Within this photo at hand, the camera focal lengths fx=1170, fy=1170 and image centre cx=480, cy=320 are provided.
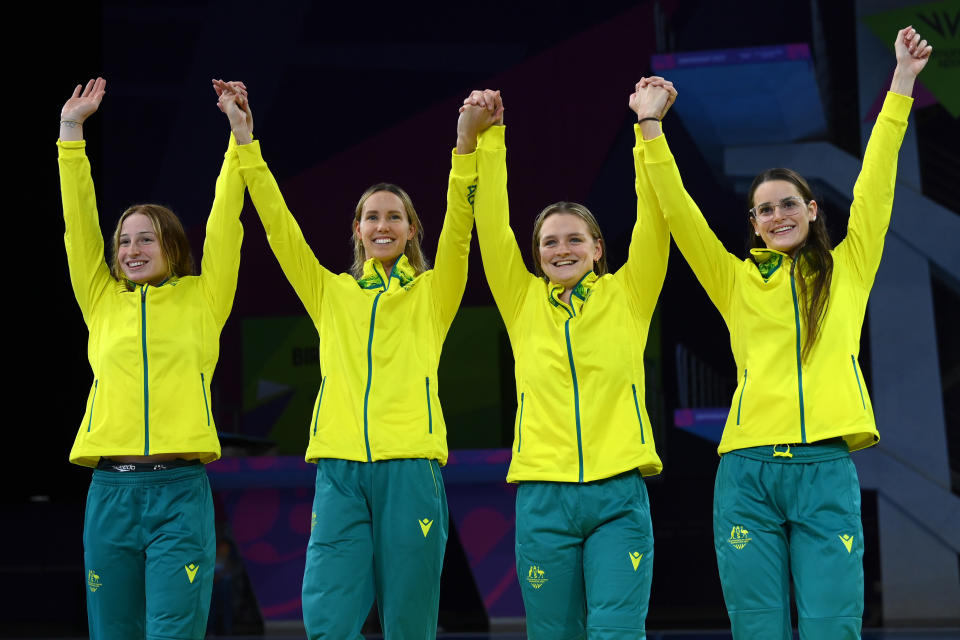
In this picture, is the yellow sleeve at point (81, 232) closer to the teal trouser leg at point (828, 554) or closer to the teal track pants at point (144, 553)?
the teal track pants at point (144, 553)

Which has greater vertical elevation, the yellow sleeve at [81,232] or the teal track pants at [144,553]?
the yellow sleeve at [81,232]

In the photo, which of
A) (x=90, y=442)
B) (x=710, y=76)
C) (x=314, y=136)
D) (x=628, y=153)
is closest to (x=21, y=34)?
(x=314, y=136)

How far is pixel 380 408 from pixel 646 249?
0.83m

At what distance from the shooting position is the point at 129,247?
3.35 metres

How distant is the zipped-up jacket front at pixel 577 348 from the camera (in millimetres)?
2930

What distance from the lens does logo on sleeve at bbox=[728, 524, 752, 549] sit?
9.15 feet

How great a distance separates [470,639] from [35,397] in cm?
330

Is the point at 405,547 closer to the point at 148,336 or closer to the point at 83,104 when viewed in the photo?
the point at 148,336

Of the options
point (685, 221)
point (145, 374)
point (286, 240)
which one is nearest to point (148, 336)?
point (145, 374)

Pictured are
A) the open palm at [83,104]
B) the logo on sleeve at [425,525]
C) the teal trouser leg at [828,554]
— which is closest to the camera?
the teal trouser leg at [828,554]

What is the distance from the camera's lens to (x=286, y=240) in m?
3.30

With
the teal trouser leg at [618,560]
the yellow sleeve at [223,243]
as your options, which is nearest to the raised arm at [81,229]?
the yellow sleeve at [223,243]

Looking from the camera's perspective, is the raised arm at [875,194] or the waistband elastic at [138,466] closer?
the raised arm at [875,194]

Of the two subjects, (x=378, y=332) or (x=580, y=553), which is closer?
(x=580, y=553)
